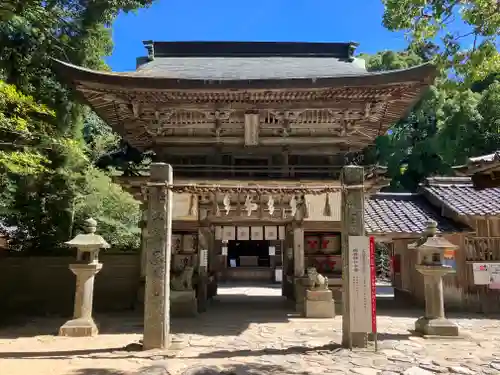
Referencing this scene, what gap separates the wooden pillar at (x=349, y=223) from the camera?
717cm

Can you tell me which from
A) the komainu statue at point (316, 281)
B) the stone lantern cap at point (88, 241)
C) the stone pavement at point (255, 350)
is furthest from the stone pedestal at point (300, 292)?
the stone lantern cap at point (88, 241)

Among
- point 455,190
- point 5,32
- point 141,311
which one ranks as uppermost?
point 5,32

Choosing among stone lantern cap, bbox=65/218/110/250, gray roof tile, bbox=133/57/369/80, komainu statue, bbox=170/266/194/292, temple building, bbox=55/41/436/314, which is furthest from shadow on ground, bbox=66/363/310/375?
gray roof tile, bbox=133/57/369/80

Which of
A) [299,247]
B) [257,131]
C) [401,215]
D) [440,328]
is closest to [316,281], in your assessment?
[299,247]

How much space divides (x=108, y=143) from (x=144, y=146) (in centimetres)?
720

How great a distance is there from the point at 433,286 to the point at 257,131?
228 inches

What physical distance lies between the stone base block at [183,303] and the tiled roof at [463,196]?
30.0 feet

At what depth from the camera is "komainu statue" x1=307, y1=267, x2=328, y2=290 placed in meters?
11.1

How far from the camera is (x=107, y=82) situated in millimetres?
9594

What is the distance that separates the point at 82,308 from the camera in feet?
29.8

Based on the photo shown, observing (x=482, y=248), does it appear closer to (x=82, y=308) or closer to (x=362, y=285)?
(x=362, y=285)

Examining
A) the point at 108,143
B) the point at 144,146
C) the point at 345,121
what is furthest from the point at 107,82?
the point at 108,143

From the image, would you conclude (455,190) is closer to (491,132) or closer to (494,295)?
(494,295)

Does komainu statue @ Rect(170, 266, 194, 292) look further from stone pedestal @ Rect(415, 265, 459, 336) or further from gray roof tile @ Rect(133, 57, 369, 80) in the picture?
stone pedestal @ Rect(415, 265, 459, 336)
